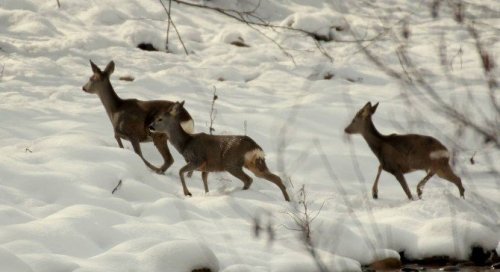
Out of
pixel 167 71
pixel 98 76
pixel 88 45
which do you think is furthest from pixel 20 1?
pixel 98 76

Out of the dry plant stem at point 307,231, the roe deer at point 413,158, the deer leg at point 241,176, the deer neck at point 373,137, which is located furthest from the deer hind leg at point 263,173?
the deer neck at point 373,137

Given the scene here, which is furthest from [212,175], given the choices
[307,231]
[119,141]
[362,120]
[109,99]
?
[307,231]


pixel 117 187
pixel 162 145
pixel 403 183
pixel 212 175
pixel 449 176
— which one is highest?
pixel 449 176

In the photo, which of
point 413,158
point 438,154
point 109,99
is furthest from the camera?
point 109,99

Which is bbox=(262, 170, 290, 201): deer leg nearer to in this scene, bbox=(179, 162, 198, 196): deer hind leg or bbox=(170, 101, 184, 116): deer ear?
bbox=(179, 162, 198, 196): deer hind leg

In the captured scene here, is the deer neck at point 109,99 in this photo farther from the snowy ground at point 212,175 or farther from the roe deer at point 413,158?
the roe deer at point 413,158

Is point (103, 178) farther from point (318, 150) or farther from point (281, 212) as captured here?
point (318, 150)

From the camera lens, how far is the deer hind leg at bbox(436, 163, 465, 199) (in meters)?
9.55

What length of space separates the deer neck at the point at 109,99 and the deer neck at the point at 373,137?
277 cm

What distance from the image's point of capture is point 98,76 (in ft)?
36.3

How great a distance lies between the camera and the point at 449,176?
31.5 ft

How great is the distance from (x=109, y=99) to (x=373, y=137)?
9.85 feet

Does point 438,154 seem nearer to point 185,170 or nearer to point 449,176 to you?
point 449,176

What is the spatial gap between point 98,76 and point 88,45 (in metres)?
3.76
